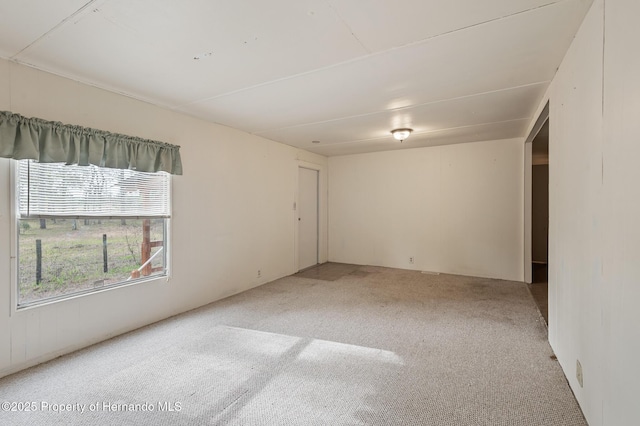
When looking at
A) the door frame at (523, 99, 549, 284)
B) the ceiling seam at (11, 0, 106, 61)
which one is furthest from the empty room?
the door frame at (523, 99, 549, 284)

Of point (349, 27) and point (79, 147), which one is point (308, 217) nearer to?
point (79, 147)

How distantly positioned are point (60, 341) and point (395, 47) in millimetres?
3582

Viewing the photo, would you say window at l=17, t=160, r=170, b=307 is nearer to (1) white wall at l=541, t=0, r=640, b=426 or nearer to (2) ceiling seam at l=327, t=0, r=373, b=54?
(2) ceiling seam at l=327, t=0, r=373, b=54

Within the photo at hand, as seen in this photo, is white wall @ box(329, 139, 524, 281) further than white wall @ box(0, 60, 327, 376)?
Yes

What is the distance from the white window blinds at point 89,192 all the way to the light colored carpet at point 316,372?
123 cm

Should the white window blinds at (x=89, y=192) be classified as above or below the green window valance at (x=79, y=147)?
below

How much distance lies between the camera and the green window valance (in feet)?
7.09

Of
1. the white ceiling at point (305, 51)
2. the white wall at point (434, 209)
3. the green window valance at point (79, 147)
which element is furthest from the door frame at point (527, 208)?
the green window valance at point (79, 147)

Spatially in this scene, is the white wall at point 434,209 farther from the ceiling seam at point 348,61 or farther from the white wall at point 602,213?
the ceiling seam at point 348,61

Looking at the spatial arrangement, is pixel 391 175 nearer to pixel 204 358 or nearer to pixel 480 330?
pixel 480 330

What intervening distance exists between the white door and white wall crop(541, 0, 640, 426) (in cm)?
414

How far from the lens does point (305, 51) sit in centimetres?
210

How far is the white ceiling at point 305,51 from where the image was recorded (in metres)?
1.66

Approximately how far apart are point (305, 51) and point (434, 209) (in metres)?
4.19
